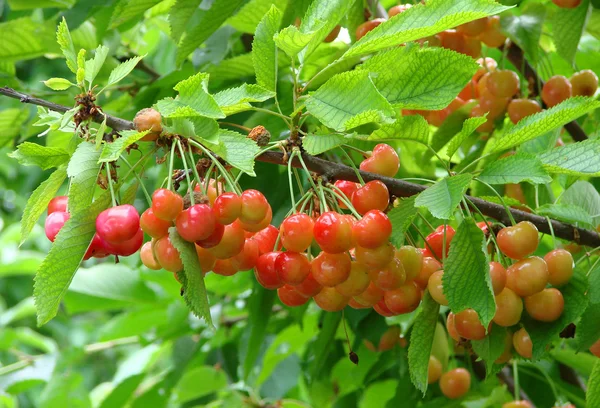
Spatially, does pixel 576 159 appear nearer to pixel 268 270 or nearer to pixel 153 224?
pixel 268 270

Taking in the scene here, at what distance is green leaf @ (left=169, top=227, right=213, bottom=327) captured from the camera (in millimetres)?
913

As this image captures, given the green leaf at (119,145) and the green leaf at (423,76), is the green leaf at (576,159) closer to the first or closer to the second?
the green leaf at (423,76)

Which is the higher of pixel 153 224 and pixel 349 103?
pixel 349 103

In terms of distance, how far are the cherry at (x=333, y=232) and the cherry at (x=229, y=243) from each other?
11 centimetres

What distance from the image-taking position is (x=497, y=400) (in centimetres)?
150

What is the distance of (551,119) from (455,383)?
2.70 ft

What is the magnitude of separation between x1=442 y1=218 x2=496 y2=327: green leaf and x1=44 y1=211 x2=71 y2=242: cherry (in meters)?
0.53

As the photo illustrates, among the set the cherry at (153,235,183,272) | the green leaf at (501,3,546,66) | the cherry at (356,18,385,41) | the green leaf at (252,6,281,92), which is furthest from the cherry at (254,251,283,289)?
the green leaf at (501,3,546,66)

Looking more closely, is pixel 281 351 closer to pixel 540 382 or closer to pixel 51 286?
pixel 540 382

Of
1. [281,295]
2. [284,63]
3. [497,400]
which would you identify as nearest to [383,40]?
[281,295]

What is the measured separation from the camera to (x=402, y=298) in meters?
1.09

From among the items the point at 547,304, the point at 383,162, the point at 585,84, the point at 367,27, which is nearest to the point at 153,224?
the point at 383,162

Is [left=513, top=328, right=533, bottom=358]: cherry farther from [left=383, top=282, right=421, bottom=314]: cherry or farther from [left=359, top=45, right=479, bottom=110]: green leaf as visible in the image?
[left=359, top=45, right=479, bottom=110]: green leaf

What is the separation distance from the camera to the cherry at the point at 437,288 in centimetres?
106
